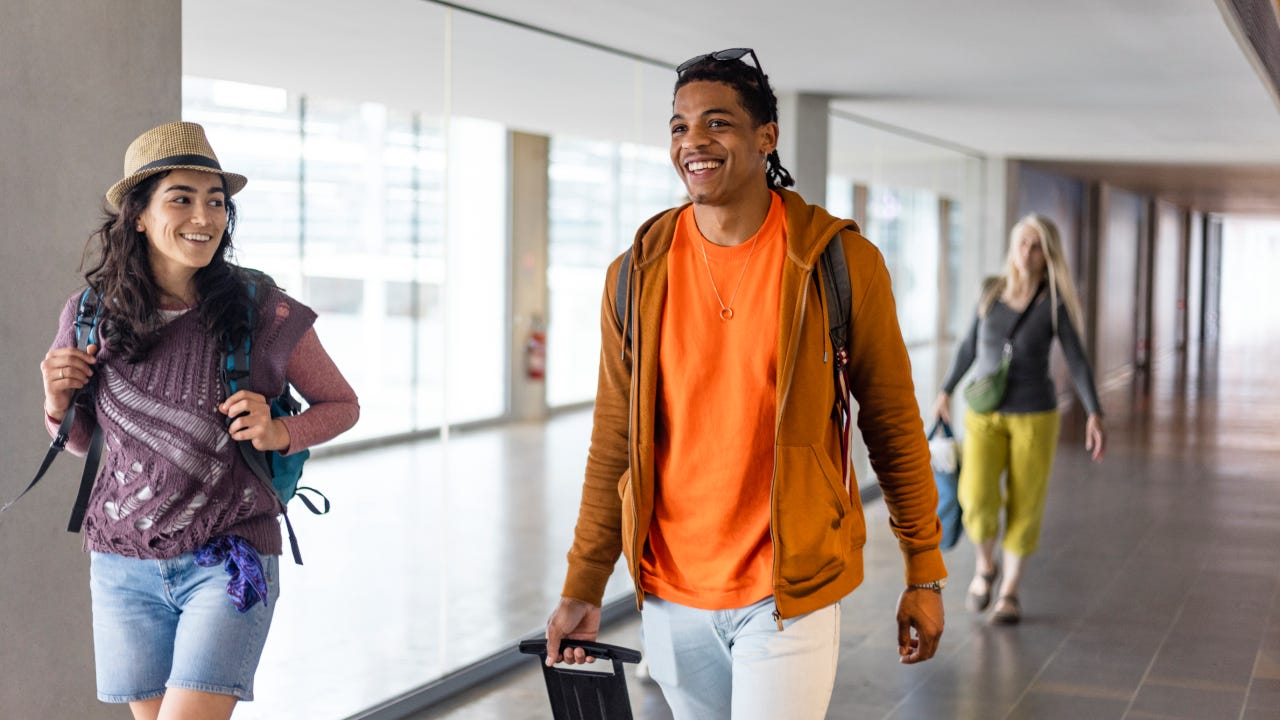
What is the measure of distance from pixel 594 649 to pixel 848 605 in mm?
4575

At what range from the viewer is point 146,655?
2588 mm

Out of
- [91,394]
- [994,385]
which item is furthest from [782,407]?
[994,385]

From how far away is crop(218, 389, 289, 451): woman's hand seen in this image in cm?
257

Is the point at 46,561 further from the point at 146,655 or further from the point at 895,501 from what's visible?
the point at 895,501

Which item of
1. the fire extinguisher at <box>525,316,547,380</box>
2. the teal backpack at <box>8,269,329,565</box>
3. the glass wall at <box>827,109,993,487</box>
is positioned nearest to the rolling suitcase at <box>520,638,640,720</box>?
the teal backpack at <box>8,269,329,565</box>

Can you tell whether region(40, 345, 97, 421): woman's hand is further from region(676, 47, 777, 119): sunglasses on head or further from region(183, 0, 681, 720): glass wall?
region(183, 0, 681, 720): glass wall

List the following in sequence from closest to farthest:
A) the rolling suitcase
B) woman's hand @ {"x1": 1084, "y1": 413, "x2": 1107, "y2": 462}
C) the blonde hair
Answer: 1. the rolling suitcase
2. woman's hand @ {"x1": 1084, "y1": 413, "x2": 1107, "y2": 462}
3. the blonde hair

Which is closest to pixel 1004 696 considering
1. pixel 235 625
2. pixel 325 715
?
pixel 325 715

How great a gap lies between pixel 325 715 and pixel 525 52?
127 inches

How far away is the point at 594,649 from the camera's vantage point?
2.35 m

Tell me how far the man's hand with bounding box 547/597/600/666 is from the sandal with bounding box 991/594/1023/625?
4.35 metres

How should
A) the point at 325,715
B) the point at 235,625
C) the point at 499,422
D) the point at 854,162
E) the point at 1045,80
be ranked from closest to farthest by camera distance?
1. the point at 235,625
2. the point at 325,715
3. the point at 499,422
4. the point at 1045,80
5. the point at 854,162

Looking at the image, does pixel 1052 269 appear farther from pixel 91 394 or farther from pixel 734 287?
pixel 91 394

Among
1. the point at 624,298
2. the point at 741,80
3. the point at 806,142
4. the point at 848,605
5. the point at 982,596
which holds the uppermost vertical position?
the point at 806,142
